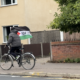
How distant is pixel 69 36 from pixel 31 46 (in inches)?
133

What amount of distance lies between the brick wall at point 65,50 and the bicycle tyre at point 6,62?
9.94 feet

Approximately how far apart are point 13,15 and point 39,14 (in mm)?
2083

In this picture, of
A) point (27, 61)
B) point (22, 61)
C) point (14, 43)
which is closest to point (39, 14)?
point (14, 43)

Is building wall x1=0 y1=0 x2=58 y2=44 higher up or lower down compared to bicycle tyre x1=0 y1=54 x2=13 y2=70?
higher up

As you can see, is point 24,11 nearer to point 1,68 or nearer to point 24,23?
point 24,23

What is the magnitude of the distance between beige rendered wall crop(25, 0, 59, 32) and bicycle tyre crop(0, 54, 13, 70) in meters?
7.55

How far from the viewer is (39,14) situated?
17.7 meters

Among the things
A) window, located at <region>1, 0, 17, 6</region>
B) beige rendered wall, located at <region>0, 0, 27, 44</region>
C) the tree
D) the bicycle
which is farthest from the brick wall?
window, located at <region>1, 0, 17, 6</region>

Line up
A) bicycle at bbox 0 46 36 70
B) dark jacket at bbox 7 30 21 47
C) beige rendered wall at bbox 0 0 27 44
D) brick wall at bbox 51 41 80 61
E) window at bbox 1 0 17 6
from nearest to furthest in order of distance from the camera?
1. bicycle at bbox 0 46 36 70
2. dark jacket at bbox 7 30 21 47
3. brick wall at bbox 51 41 80 61
4. beige rendered wall at bbox 0 0 27 44
5. window at bbox 1 0 17 6

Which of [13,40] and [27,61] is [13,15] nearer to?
[13,40]

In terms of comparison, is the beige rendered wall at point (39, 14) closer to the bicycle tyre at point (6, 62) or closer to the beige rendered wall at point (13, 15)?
the beige rendered wall at point (13, 15)

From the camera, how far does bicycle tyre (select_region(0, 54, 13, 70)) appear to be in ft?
33.0

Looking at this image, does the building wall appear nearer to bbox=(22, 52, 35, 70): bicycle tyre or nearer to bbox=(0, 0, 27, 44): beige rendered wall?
bbox=(0, 0, 27, 44): beige rendered wall

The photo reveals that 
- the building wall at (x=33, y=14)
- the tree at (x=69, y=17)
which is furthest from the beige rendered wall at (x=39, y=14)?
the tree at (x=69, y=17)
